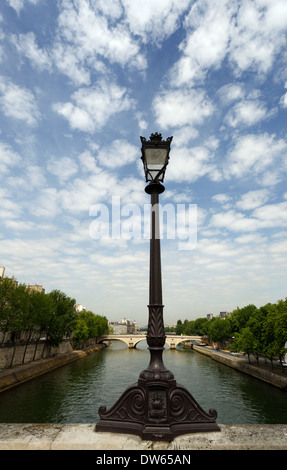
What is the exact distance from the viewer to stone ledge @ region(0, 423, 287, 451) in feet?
10.7

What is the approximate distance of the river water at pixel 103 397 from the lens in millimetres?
20219

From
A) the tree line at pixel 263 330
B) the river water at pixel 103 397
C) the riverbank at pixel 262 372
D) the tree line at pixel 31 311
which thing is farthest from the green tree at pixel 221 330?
the tree line at pixel 31 311

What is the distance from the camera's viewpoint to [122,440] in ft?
11.3

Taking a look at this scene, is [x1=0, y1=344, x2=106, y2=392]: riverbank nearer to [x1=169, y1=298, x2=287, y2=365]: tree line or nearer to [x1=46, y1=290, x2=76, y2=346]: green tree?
[x1=46, y1=290, x2=76, y2=346]: green tree

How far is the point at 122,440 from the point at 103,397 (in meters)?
27.2

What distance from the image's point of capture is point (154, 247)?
4.76m

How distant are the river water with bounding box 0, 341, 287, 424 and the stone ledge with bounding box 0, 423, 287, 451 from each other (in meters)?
18.8

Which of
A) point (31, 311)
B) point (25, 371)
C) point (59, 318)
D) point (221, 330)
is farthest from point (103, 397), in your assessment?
point (221, 330)

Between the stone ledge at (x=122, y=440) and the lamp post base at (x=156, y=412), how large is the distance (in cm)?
11

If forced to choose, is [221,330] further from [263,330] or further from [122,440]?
[122,440]

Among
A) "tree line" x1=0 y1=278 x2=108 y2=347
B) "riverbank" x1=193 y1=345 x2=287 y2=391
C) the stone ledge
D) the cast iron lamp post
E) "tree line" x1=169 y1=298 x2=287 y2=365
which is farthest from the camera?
"tree line" x1=0 y1=278 x2=108 y2=347

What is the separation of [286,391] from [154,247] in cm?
3237

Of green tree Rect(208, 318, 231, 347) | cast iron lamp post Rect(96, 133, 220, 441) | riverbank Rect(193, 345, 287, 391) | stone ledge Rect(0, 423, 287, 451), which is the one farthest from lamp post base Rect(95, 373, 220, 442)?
green tree Rect(208, 318, 231, 347)
